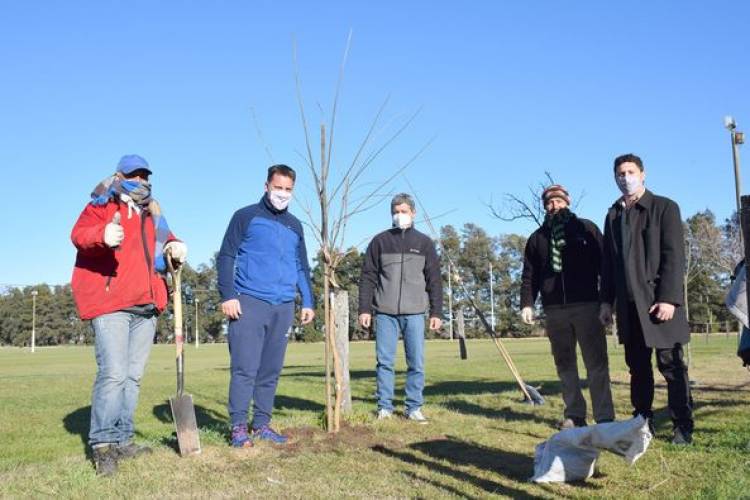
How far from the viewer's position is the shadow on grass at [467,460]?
4.02 m

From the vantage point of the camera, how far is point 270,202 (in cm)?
582

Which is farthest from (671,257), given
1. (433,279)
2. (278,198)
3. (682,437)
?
(278,198)

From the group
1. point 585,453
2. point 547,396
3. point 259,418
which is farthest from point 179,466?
point 547,396

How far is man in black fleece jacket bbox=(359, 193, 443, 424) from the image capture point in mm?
6930

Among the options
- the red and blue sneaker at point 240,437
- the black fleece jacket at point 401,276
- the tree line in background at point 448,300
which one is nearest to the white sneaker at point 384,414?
the black fleece jacket at point 401,276

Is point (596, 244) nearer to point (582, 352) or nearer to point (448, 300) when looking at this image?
point (582, 352)

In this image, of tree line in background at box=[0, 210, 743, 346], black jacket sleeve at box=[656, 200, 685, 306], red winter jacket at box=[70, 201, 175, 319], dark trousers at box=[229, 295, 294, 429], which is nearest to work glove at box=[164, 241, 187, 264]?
red winter jacket at box=[70, 201, 175, 319]

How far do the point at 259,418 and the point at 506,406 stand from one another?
127 inches

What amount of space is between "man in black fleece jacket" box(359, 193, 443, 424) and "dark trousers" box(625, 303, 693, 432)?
2187mm

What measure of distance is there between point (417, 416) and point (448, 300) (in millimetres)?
69136

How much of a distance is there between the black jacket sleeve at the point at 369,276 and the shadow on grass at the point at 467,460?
1950mm

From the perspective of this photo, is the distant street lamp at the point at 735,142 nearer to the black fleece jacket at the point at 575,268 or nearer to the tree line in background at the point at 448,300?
the black fleece jacket at the point at 575,268

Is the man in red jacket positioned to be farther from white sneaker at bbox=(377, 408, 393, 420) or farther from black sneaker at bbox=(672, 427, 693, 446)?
black sneaker at bbox=(672, 427, 693, 446)

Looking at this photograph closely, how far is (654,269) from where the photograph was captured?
17.4 ft
